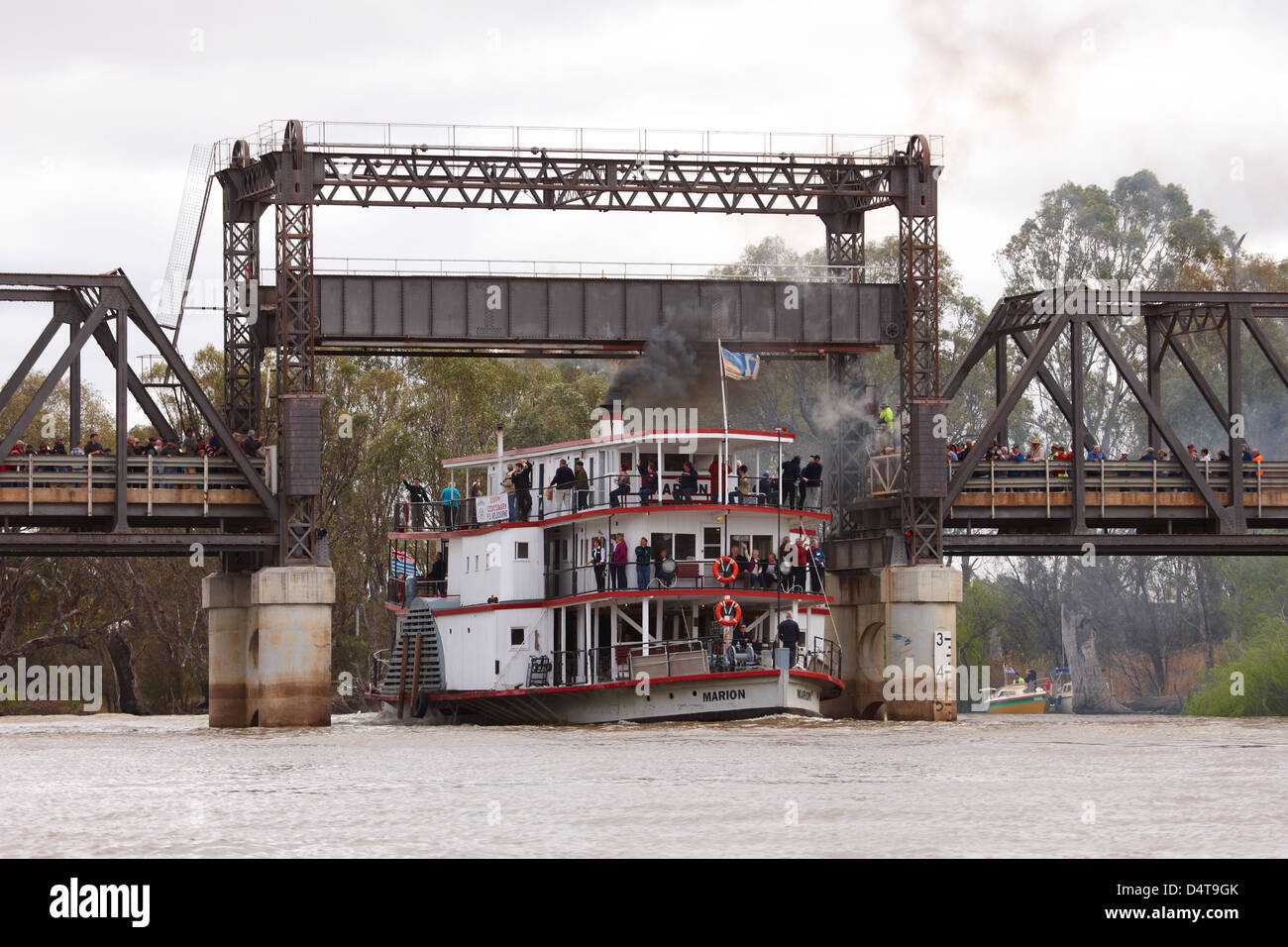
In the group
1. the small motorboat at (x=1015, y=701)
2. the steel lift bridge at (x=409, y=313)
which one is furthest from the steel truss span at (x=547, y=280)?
the small motorboat at (x=1015, y=701)

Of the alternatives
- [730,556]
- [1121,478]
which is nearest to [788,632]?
[730,556]

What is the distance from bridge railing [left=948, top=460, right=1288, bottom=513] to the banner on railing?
482 inches

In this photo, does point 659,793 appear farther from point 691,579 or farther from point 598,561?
point 598,561

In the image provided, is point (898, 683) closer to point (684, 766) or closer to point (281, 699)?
point (281, 699)

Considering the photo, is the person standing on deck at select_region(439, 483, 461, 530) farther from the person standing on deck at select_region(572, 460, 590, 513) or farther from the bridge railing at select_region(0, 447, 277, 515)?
the person standing on deck at select_region(572, 460, 590, 513)

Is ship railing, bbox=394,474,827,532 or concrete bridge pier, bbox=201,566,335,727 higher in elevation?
ship railing, bbox=394,474,827,532

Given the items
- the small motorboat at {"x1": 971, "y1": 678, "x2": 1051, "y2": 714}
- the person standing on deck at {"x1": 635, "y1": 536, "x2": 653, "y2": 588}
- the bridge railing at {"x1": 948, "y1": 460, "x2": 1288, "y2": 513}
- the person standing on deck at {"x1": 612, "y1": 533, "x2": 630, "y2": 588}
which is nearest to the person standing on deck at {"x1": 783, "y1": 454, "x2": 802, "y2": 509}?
the person standing on deck at {"x1": 635, "y1": 536, "x2": 653, "y2": 588}

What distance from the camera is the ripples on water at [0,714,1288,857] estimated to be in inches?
891

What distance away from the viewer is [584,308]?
2124 inches

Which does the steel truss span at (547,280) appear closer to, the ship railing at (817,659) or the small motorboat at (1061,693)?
the ship railing at (817,659)

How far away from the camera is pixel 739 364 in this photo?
47406 mm

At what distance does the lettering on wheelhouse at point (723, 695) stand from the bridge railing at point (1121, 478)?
41.6 feet
